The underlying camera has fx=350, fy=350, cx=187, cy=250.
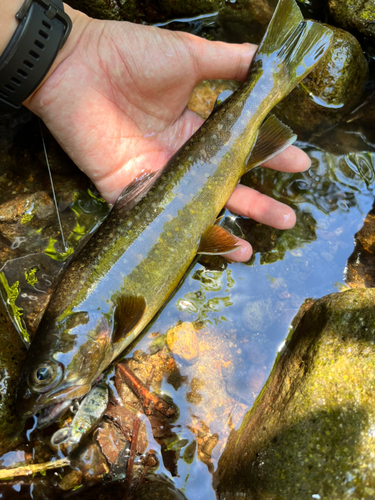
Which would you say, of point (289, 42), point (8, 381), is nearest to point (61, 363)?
point (8, 381)

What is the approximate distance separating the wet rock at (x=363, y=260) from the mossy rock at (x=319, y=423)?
2.47ft

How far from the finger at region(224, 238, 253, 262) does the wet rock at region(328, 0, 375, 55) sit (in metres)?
Answer: 2.98

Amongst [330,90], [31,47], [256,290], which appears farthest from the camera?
[330,90]

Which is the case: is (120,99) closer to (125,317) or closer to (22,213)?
(22,213)

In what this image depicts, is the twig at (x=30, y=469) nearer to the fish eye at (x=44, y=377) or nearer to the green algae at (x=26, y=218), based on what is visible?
the fish eye at (x=44, y=377)

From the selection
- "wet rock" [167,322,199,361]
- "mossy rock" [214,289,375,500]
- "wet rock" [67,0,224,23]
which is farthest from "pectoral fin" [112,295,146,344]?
"wet rock" [67,0,224,23]

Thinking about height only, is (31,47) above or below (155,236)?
above

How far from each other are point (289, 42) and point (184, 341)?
10.4 ft

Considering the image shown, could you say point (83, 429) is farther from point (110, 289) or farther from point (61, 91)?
point (61, 91)

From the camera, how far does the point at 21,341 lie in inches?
133

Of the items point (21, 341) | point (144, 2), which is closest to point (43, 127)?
point (144, 2)

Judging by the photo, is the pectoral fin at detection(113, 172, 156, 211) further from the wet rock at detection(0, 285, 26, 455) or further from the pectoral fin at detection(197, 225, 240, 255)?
the wet rock at detection(0, 285, 26, 455)

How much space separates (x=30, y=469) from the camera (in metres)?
3.19

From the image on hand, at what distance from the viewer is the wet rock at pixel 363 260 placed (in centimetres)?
389
